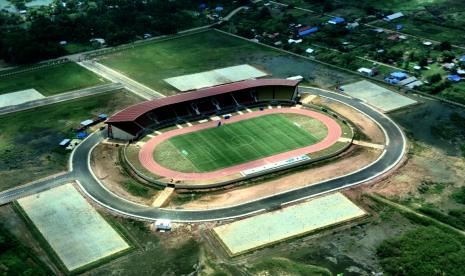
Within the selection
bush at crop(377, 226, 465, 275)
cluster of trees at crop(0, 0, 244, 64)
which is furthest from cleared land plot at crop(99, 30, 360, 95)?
bush at crop(377, 226, 465, 275)

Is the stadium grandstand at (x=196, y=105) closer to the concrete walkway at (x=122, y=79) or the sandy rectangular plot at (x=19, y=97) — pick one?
the concrete walkway at (x=122, y=79)

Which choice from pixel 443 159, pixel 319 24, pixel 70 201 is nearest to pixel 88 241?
pixel 70 201

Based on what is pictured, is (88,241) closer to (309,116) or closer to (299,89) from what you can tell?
(309,116)

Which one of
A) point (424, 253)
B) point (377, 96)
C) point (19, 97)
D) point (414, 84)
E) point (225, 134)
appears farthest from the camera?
point (414, 84)

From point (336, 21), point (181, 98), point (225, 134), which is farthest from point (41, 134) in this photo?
point (336, 21)

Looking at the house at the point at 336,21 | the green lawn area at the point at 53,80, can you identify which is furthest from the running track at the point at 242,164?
the house at the point at 336,21

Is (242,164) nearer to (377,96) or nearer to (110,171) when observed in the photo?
(110,171)
